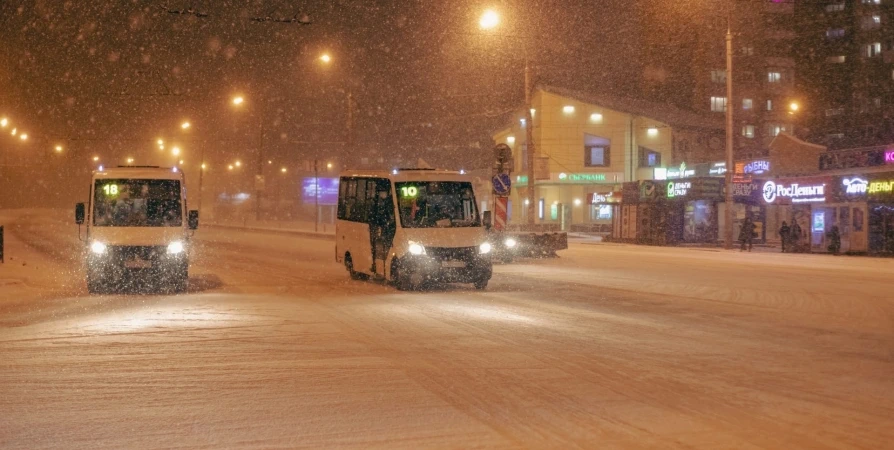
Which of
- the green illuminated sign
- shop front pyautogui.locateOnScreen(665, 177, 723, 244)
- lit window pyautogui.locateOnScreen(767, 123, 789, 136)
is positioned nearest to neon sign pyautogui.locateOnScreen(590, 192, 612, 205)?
shop front pyautogui.locateOnScreen(665, 177, 723, 244)

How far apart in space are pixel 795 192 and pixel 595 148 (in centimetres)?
3188

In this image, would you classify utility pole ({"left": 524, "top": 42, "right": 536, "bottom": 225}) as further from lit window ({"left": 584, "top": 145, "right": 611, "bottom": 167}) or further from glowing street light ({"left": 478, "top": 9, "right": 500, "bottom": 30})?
lit window ({"left": 584, "top": 145, "right": 611, "bottom": 167})

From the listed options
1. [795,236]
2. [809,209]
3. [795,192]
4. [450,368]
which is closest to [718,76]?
[795,192]

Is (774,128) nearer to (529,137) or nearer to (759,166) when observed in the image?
(759,166)

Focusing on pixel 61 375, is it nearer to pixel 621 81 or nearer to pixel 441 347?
pixel 441 347

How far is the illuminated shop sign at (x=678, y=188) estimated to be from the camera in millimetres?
46250

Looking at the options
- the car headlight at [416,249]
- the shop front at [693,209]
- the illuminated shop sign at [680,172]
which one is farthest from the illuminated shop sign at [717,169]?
the car headlight at [416,249]

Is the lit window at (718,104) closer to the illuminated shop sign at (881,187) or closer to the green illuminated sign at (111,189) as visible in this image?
the illuminated shop sign at (881,187)

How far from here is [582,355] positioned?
10.5 m

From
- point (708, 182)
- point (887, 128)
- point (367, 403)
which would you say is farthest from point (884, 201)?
point (887, 128)

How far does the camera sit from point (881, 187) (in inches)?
1345

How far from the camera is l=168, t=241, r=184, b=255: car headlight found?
1908 cm

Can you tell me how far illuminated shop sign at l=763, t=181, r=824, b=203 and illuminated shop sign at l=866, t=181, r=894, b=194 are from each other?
254 centimetres

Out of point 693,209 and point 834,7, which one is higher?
point 834,7
